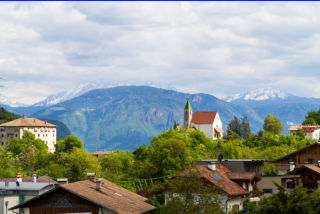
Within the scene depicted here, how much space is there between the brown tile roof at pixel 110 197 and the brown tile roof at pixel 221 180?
5.42 m

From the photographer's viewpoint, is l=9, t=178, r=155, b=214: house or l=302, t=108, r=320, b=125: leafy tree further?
l=302, t=108, r=320, b=125: leafy tree

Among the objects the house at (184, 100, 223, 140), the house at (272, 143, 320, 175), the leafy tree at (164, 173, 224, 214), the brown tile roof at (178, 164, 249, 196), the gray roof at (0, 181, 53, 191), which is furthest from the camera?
the house at (184, 100, 223, 140)

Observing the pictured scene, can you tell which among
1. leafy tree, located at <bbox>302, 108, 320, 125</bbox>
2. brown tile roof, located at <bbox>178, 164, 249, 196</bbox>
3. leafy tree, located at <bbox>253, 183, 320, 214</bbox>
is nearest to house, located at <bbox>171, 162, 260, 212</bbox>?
brown tile roof, located at <bbox>178, 164, 249, 196</bbox>

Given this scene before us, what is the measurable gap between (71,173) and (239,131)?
354 ft

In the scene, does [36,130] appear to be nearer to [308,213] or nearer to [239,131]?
[239,131]

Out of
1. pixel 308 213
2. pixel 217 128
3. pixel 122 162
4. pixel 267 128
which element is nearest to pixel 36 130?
pixel 217 128

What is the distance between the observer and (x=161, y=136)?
383ft

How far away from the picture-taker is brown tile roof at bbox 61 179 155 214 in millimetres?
37594

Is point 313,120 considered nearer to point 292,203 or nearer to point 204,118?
point 204,118

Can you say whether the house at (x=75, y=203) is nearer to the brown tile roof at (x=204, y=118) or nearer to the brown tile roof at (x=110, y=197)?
the brown tile roof at (x=110, y=197)

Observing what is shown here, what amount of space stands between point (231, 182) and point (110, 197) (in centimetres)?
1585

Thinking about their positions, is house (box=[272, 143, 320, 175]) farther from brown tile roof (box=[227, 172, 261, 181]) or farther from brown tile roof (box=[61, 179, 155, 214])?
brown tile roof (box=[61, 179, 155, 214])

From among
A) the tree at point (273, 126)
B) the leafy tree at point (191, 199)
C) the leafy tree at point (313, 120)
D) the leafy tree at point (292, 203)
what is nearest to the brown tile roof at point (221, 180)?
the leafy tree at point (191, 199)

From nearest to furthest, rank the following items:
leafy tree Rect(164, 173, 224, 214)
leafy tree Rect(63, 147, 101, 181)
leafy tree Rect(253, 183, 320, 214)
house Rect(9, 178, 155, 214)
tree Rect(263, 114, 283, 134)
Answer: leafy tree Rect(253, 183, 320, 214) → leafy tree Rect(164, 173, 224, 214) → house Rect(9, 178, 155, 214) → leafy tree Rect(63, 147, 101, 181) → tree Rect(263, 114, 283, 134)
